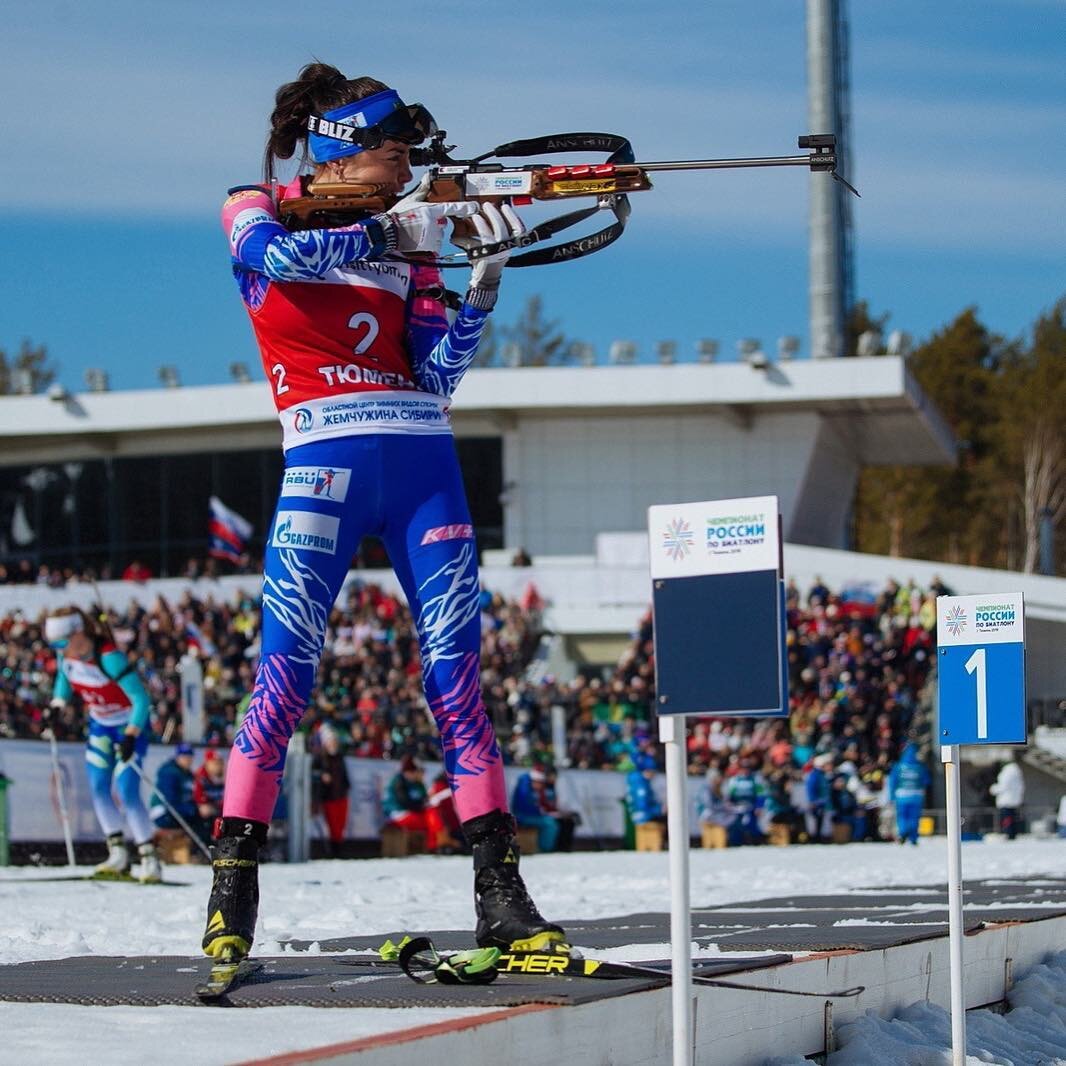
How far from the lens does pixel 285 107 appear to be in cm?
577

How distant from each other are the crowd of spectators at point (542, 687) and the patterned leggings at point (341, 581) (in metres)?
19.1

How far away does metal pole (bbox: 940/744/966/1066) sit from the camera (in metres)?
5.27

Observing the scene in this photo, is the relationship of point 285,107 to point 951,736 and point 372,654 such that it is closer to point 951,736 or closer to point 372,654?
point 951,736

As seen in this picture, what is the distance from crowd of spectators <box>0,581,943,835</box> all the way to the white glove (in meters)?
19.4

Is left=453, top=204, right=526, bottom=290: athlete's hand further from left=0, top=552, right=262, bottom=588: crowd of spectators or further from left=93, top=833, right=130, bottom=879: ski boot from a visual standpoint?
left=0, top=552, right=262, bottom=588: crowd of spectators

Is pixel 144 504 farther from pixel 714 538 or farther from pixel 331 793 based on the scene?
pixel 714 538

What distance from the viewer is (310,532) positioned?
541 cm

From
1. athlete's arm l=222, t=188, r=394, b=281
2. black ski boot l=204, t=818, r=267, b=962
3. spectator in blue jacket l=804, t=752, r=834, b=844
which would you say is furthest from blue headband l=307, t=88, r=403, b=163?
spectator in blue jacket l=804, t=752, r=834, b=844

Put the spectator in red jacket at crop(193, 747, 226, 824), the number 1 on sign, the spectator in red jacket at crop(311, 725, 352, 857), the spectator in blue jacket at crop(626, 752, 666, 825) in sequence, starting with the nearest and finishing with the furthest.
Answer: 1. the number 1 on sign
2. the spectator in red jacket at crop(193, 747, 226, 824)
3. the spectator in red jacket at crop(311, 725, 352, 857)
4. the spectator in blue jacket at crop(626, 752, 666, 825)

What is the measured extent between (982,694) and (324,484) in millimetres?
2229

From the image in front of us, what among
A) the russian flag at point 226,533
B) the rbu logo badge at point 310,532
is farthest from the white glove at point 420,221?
the russian flag at point 226,533

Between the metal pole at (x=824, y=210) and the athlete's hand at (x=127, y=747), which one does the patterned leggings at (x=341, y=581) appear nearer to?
the athlete's hand at (x=127, y=747)

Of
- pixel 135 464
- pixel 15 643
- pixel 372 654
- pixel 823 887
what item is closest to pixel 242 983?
pixel 823 887

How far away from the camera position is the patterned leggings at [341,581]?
535cm
